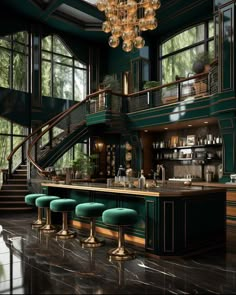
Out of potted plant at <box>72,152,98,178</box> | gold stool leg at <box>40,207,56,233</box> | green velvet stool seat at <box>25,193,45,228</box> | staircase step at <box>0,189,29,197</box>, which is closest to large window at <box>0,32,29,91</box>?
potted plant at <box>72,152,98,178</box>

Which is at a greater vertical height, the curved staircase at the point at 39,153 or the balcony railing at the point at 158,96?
the balcony railing at the point at 158,96

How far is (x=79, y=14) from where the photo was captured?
13922 millimetres

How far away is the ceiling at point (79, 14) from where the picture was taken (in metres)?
11.9

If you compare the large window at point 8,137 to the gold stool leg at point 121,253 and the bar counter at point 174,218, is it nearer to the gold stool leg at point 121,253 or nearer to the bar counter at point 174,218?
the bar counter at point 174,218

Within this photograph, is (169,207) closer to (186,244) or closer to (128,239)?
(186,244)

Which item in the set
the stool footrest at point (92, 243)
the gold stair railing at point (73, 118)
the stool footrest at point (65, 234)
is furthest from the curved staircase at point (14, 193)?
the stool footrest at point (92, 243)

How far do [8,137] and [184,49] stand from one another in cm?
791

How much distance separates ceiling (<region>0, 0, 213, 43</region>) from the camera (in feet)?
38.9

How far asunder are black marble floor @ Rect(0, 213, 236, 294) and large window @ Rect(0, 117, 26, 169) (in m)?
7.57

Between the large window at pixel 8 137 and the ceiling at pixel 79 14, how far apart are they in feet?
12.3

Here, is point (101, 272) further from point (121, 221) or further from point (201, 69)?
point (201, 69)

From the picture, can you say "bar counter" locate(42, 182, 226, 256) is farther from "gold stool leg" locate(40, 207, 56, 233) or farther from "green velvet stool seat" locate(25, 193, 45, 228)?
"green velvet stool seat" locate(25, 193, 45, 228)

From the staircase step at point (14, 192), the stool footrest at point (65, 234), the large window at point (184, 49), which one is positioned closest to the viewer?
the stool footrest at point (65, 234)

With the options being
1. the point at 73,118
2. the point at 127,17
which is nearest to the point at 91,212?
the point at 127,17
